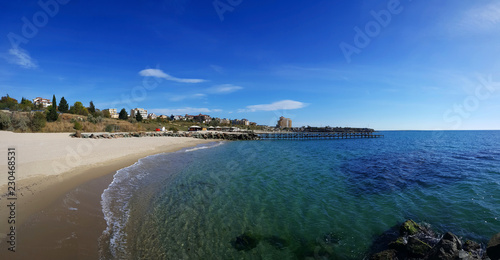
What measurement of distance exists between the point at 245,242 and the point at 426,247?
16.1 ft

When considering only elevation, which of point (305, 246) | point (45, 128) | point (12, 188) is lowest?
point (305, 246)

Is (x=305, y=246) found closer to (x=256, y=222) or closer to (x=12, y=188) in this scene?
(x=256, y=222)

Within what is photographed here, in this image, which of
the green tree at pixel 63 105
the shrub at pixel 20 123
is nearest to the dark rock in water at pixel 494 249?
the shrub at pixel 20 123

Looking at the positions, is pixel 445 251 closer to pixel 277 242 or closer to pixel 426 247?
pixel 426 247

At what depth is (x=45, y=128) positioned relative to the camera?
29922 mm

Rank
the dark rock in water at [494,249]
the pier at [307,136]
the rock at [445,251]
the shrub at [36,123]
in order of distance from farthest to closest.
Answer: the pier at [307,136] < the shrub at [36,123] < the dark rock in water at [494,249] < the rock at [445,251]

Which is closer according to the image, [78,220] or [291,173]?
[78,220]

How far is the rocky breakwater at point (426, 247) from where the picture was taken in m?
4.53

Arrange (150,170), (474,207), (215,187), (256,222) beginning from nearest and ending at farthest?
(256,222), (474,207), (215,187), (150,170)

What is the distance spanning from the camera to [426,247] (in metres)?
5.31

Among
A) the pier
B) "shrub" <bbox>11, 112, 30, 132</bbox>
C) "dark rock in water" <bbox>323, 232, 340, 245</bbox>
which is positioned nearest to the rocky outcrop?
"dark rock in water" <bbox>323, 232, 340, 245</bbox>

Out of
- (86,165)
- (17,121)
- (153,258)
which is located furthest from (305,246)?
(17,121)

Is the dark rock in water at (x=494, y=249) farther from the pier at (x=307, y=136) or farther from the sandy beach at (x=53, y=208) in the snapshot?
the pier at (x=307, y=136)

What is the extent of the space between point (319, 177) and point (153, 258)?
39.8ft
